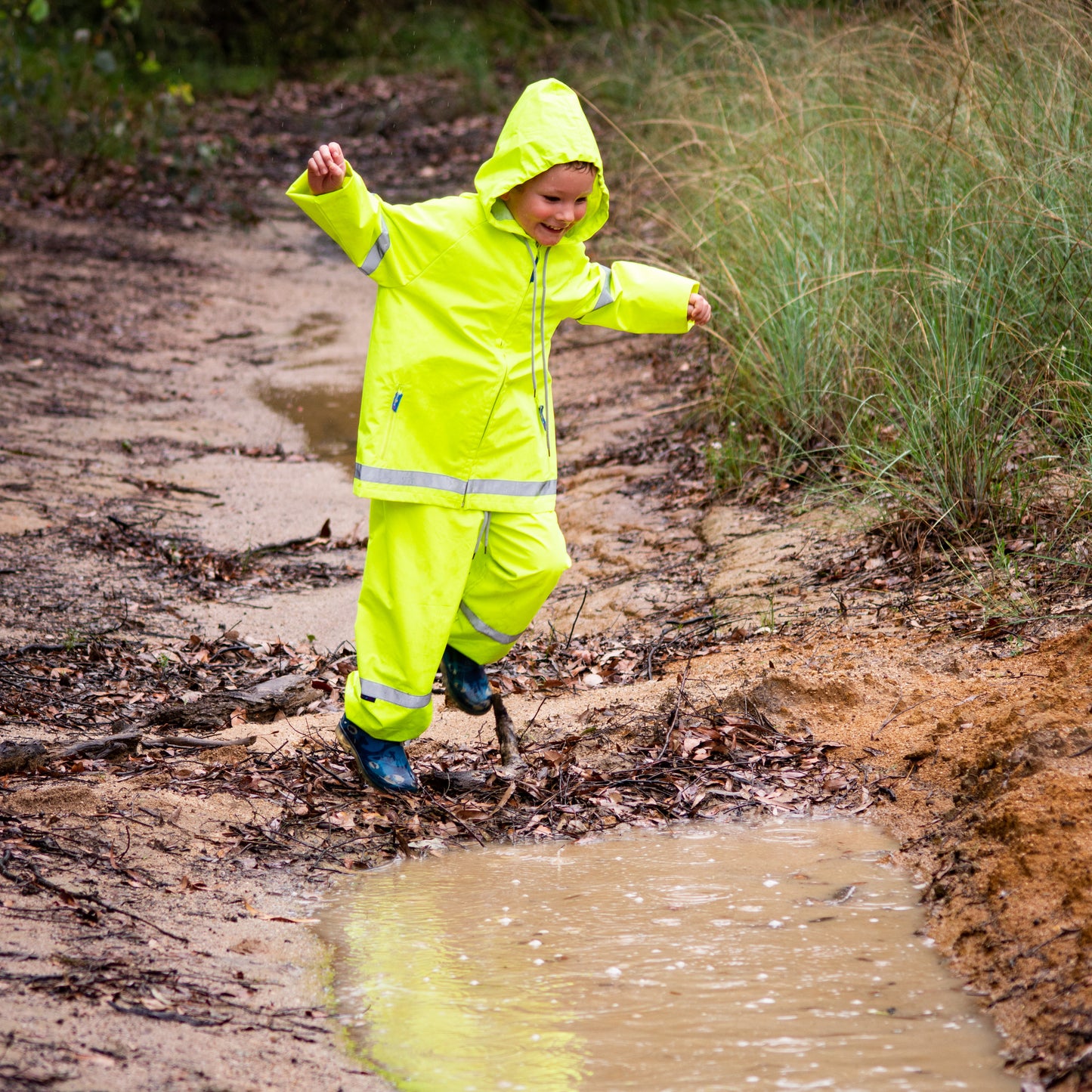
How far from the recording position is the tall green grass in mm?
4684

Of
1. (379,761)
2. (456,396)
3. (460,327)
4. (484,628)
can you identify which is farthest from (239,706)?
(460,327)

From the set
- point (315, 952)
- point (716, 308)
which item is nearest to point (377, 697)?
point (315, 952)

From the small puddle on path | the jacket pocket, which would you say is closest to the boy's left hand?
the jacket pocket

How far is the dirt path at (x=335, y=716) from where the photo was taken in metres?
2.38

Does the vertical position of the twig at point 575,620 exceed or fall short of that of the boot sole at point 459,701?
it falls short

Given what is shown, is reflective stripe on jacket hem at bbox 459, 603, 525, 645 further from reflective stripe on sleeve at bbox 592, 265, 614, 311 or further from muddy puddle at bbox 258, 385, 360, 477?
muddy puddle at bbox 258, 385, 360, 477

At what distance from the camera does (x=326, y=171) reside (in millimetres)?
3082

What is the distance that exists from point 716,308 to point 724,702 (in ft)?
10.6

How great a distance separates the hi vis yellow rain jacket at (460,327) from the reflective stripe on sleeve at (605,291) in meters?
0.26

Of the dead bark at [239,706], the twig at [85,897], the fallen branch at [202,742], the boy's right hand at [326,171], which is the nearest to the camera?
the twig at [85,897]

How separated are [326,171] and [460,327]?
1.65 ft

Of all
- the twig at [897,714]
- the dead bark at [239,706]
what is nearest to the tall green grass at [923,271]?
the twig at [897,714]

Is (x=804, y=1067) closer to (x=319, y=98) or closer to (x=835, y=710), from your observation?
(x=835, y=710)

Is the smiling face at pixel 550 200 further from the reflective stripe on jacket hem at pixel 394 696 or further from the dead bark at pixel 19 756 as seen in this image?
the dead bark at pixel 19 756
